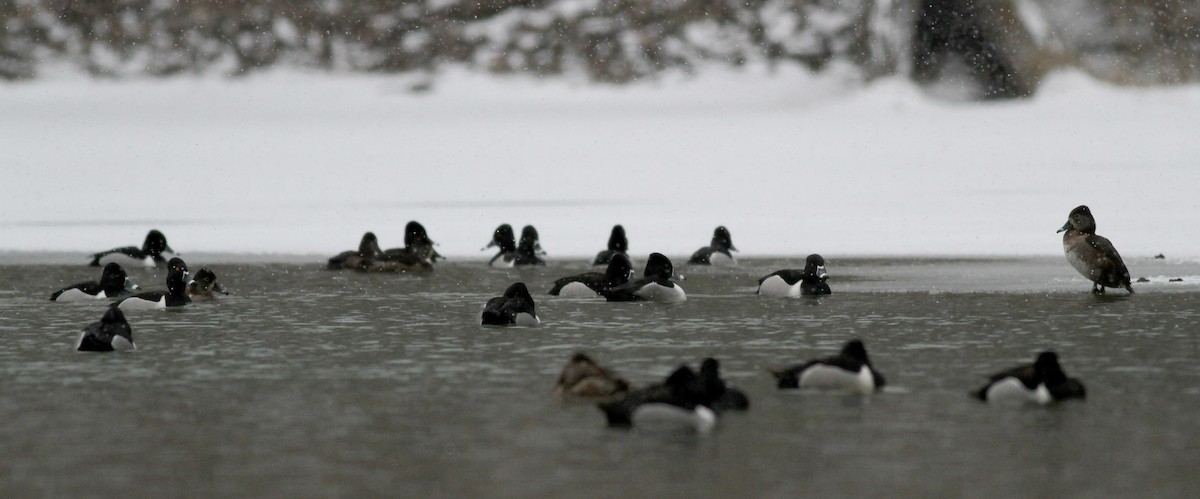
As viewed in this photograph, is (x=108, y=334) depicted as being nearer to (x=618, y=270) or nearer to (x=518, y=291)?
(x=518, y=291)

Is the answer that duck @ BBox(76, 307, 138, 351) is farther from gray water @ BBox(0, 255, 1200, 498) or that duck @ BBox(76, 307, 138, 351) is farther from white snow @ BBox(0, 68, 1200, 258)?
white snow @ BBox(0, 68, 1200, 258)

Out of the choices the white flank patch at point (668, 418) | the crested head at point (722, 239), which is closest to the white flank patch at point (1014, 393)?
the white flank patch at point (668, 418)

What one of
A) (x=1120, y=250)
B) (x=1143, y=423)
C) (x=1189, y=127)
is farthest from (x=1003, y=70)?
(x=1143, y=423)

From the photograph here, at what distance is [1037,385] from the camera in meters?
11.0

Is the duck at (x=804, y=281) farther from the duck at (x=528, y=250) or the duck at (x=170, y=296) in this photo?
the duck at (x=170, y=296)

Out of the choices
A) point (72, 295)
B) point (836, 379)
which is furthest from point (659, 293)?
point (836, 379)

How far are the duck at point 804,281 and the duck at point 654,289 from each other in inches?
36.8

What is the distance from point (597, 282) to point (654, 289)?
2.86 feet

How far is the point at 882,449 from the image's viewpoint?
9.52 metres

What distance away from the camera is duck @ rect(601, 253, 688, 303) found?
1775 centimetres

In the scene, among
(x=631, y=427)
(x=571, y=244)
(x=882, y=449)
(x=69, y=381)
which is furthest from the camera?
(x=571, y=244)

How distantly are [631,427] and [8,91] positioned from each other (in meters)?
35.7

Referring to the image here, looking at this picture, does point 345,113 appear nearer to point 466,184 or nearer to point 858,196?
point 466,184

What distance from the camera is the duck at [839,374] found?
11.4 m
